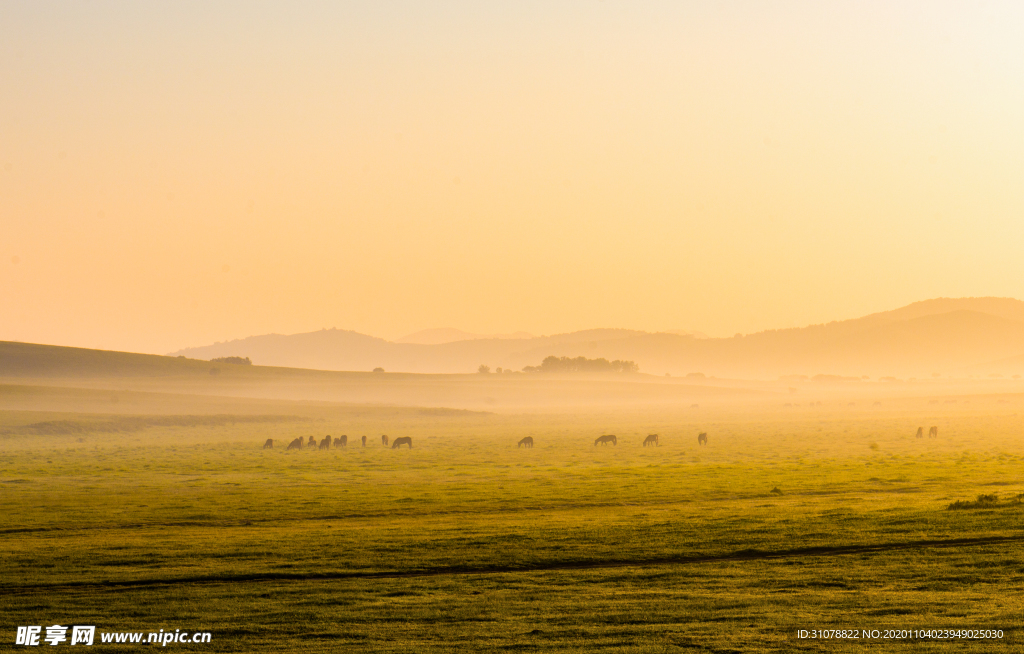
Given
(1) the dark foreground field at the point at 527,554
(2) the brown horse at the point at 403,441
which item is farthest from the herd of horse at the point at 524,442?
(1) the dark foreground field at the point at 527,554

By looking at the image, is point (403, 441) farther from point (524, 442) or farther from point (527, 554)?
point (527, 554)

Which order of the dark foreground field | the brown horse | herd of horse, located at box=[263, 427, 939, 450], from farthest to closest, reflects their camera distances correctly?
the brown horse < herd of horse, located at box=[263, 427, 939, 450] < the dark foreground field

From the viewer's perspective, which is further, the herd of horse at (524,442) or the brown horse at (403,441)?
the brown horse at (403,441)

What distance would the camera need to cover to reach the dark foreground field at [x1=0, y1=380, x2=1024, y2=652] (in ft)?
41.0

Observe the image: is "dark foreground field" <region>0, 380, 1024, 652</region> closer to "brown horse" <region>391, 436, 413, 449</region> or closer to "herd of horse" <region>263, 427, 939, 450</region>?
"herd of horse" <region>263, 427, 939, 450</region>

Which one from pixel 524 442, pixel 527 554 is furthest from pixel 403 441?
pixel 527 554

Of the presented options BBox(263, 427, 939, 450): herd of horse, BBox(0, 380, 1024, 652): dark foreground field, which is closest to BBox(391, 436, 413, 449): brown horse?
BBox(263, 427, 939, 450): herd of horse

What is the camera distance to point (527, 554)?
1748 centimetres

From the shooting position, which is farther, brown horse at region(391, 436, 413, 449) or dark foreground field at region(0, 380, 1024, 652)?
brown horse at region(391, 436, 413, 449)

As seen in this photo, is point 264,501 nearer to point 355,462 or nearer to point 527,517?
point 527,517

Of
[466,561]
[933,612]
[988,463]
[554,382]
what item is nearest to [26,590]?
[466,561]

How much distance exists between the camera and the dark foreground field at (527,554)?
12.5m

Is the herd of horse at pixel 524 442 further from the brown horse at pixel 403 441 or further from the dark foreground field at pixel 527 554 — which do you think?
the dark foreground field at pixel 527 554

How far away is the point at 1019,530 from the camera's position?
1797 cm
